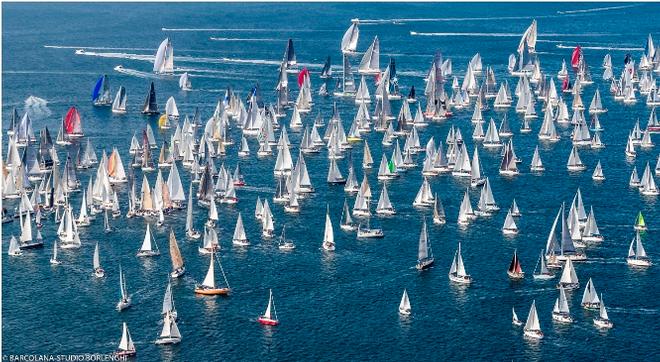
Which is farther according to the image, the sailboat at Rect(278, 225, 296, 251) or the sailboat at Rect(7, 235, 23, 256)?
the sailboat at Rect(278, 225, 296, 251)

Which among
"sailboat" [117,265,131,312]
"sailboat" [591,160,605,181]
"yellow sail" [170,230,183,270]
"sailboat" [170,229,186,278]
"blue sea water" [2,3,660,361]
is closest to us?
"blue sea water" [2,3,660,361]

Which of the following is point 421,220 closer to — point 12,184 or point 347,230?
point 347,230

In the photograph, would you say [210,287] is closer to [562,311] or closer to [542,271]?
[542,271]

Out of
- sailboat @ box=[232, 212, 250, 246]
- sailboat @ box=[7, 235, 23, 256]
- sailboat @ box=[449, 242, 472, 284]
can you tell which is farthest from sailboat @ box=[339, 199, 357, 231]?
sailboat @ box=[7, 235, 23, 256]

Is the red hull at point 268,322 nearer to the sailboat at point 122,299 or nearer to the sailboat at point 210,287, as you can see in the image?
the sailboat at point 210,287

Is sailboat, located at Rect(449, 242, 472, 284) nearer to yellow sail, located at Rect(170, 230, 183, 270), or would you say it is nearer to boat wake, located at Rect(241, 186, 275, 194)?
yellow sail, located at Rect(170, 230, 183, 270)

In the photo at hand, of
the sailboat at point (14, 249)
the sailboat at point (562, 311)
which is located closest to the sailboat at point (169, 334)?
the sailboat at point (14, 249)
